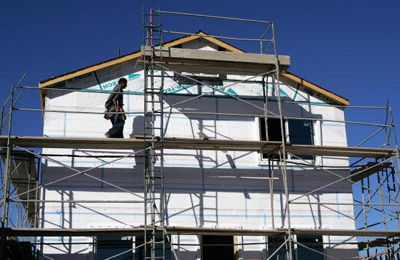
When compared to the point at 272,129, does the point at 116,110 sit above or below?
above

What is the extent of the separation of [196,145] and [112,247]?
132 inches

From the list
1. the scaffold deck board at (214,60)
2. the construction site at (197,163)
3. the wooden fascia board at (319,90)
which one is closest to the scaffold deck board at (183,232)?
the construction site at (197,163)

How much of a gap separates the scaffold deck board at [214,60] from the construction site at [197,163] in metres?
0.03

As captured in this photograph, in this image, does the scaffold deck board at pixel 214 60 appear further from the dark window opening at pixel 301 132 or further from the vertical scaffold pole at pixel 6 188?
the vertical scaffold pole at pixel 6 188

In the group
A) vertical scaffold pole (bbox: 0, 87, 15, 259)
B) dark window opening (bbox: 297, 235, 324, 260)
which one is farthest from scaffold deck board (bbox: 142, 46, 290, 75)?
dark window opening (bbox: 297, 235, 324, 260)

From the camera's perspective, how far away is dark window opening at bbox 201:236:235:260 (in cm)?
1642

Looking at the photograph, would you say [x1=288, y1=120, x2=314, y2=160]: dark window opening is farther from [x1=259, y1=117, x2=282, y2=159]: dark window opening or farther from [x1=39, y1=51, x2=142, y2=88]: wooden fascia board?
[x1=39, y1=51, x2=142, y2=88]: wooden fascia board

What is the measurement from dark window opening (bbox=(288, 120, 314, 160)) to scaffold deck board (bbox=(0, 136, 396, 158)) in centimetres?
116

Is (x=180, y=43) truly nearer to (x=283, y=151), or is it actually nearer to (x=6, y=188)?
(x=283, y=151)

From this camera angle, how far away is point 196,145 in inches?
631

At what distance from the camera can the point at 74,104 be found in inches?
671

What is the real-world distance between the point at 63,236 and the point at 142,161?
2.91 metres

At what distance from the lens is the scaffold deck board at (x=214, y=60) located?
16422 mm

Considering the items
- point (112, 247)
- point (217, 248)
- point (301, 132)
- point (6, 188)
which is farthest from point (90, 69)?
point (301, 132)
